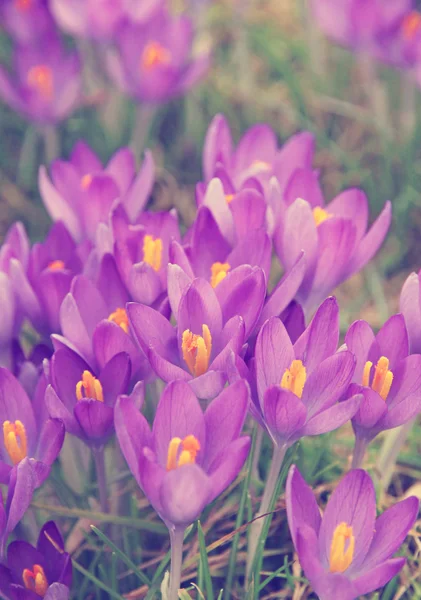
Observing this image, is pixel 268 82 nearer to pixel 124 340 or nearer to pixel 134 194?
pixel 134 194

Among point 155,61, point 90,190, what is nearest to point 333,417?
point 90,190

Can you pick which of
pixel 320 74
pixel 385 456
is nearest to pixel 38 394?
pixel 385 456

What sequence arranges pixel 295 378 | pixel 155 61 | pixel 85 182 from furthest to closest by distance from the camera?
pixel 155 61 → pixel 85 182 → pixel 295 378

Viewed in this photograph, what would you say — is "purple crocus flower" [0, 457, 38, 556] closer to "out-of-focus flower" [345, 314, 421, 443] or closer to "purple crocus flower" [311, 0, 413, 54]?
"out-of-focus flower" [345, 314, 421, 443]

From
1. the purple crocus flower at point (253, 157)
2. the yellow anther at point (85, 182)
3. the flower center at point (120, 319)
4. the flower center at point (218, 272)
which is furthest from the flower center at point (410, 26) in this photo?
the flower center at point (120, 319)

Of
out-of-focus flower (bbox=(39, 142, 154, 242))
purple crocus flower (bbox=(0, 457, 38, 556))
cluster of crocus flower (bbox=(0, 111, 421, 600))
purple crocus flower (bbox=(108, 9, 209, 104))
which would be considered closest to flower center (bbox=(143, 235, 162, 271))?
cluster of crocus flower (bbox=(0, 111, 421, 600))

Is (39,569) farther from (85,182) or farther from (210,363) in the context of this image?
(85,182)
